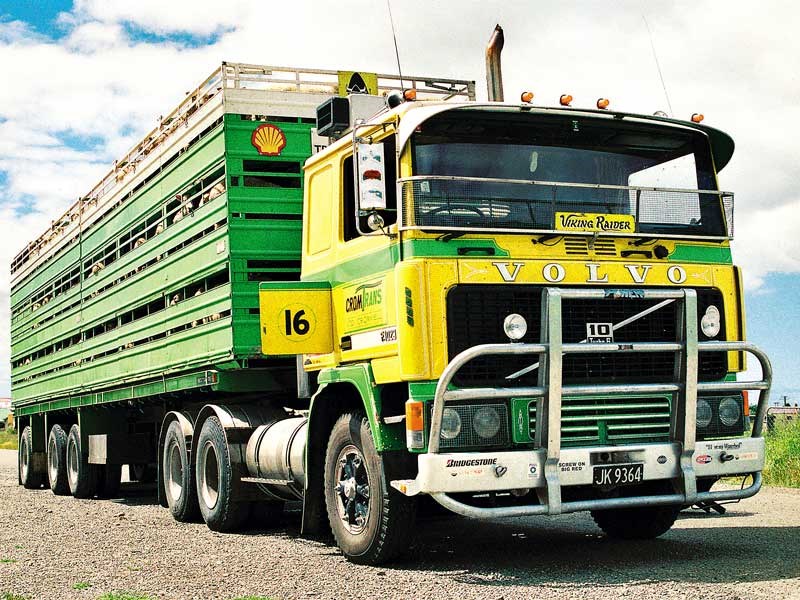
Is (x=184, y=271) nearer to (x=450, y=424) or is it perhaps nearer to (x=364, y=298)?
(x=364, y=298)

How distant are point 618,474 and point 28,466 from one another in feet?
46.1

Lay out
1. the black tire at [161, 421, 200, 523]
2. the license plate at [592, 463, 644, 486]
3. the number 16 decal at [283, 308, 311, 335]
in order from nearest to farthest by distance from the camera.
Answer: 1. the license plate at [592, 463, 644, 486]
2. the number 16 decal at [283, 308, 311, 335]
3. the black tire at [161, 421, 200, 523]

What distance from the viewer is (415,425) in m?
7.09

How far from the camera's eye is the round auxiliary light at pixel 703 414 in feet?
25.7

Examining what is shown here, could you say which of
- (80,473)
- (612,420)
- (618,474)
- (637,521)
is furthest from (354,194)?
(80,473)

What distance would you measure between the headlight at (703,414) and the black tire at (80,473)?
1029cm

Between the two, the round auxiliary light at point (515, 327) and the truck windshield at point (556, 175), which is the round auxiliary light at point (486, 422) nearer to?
the round auxiliary light at point (515, 327)

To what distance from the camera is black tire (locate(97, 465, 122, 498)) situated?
1566 cm

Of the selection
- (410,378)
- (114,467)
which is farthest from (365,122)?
(114,467)

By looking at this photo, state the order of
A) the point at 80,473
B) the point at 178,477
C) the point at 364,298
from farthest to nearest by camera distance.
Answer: the point at 80,473
the point at 178,477
the point at 364,298

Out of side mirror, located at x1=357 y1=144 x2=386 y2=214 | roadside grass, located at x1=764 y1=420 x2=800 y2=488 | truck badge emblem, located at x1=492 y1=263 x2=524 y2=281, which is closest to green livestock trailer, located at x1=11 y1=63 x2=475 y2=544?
side mirror, located at x1=357 y1=144 x2=386 y2=214

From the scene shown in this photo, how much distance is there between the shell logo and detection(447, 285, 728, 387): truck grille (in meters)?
3.43

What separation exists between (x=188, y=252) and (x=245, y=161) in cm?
149

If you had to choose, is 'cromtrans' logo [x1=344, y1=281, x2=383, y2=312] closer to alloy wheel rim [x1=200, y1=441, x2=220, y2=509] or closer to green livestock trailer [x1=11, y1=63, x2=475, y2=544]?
green livestock trailer [x1=11, y1=63, x2=475, y2=544]
